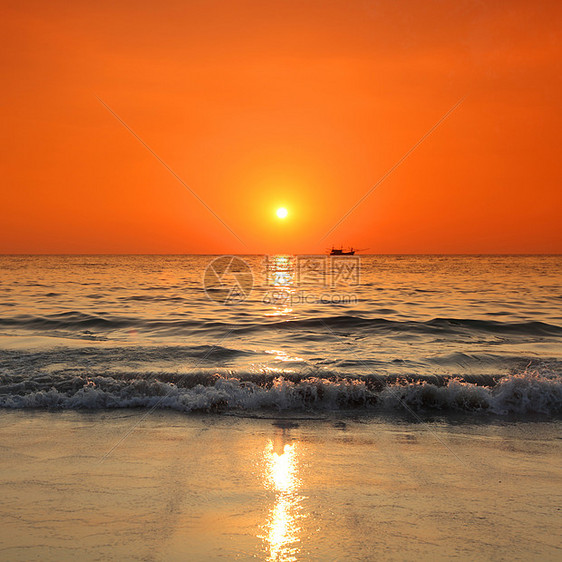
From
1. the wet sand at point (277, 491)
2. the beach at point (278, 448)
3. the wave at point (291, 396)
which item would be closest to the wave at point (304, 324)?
the beach at point (278, 448)

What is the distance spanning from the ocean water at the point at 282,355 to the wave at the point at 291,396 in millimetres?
22

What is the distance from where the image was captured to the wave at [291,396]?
8.44 metres

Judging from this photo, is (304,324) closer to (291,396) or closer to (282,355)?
(282,355)

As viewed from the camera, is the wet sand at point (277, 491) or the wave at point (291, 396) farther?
the wave at point (291, 396)

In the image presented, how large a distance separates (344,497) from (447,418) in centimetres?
398

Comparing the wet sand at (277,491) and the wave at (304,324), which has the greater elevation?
the wet sand at (277,491)

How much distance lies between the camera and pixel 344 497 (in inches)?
185

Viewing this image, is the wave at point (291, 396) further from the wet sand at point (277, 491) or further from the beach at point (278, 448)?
the wet sand at point (277, 491)

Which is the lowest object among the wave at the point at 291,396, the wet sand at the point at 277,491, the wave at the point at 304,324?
the wave at the point at 304,324

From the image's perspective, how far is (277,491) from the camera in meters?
4.83

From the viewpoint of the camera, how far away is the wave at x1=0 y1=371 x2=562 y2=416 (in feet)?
27.7

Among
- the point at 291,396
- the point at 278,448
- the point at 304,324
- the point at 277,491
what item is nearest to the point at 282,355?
the point at 291,396

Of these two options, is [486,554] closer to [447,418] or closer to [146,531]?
[146,531]

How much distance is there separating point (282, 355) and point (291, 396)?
4222 mm
